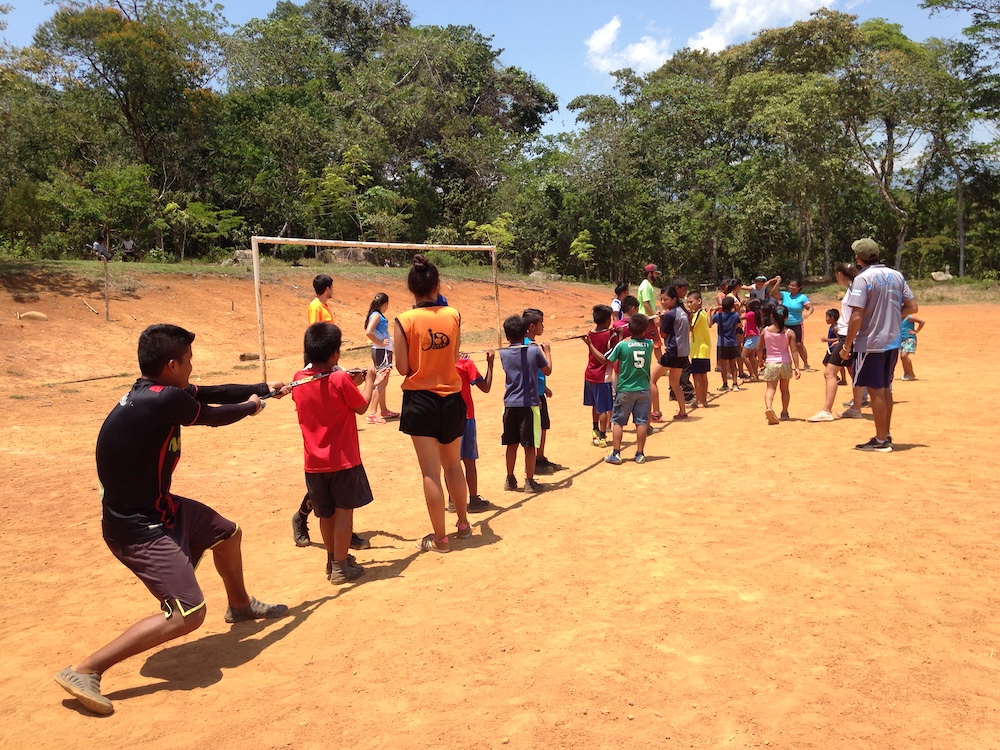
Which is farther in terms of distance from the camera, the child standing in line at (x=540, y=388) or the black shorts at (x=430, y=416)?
the child standing in line at (x=540, y=388)

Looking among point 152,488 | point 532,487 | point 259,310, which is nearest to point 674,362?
point 532,487

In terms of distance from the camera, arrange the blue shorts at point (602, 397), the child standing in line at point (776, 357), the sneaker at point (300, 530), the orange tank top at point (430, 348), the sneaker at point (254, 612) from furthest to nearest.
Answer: the child standing in line at point (776, 357), the blue shorts at point (602, 397), the sneaker at point (300, 530), the orange tank top at point (430, 348), the sneaker at point (254, 612)

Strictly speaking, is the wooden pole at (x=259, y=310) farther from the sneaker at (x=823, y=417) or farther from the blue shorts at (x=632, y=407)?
the sneaker at (x=823, y=417)

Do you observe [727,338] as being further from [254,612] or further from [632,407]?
[254,612]

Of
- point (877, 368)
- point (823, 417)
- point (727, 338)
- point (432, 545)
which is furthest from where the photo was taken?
point (727, 338)

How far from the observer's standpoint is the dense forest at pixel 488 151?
2669 centimetres

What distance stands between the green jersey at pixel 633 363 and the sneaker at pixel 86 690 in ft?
17.0

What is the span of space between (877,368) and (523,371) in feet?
11.4

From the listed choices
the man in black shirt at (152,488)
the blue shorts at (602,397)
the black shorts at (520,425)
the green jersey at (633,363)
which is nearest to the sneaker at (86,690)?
the man in black shirt at (152,488)

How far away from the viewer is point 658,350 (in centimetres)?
927

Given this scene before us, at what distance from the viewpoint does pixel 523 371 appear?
645 centimetres

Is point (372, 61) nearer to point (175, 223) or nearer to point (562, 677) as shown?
point (175, 223)

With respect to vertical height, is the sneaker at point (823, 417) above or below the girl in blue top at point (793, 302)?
below

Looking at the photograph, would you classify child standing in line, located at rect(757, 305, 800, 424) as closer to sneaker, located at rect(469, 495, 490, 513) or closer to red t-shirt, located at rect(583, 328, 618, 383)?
red t-shirt, located at rect(583, 328, 618, 383)
